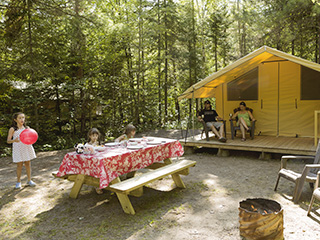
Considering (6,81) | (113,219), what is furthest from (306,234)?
(6,81)

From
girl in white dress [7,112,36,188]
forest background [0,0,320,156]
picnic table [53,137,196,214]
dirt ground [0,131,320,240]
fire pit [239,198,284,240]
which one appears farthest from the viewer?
forest background [0,0,320,156]

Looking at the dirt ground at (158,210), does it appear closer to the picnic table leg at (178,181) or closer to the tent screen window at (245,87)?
the picnic table leg at (178,181)

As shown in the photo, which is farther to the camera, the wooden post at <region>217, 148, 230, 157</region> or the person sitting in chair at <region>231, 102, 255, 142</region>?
the person sitting in chair at <region>231, 102, 255, 142</region>

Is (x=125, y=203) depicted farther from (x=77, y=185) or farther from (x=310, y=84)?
(x=310, y=84)

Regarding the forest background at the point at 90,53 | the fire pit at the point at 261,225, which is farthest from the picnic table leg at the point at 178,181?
the forest background at the point at 90,53

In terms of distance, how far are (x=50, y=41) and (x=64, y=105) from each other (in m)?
2.14

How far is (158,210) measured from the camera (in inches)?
121

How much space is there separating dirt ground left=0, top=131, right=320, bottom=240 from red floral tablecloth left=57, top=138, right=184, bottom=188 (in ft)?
1.50

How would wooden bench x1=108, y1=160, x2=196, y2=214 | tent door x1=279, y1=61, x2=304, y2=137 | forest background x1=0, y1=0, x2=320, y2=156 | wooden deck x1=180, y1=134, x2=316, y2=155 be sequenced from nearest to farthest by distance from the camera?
wooden bench x1=108, y1=160, x2=196, y2=214 → wooden deck x1=180, y1=134, x2=316, y2=155 → tent door x1=279, y1=61, x2=304, y2=137 → forest background x1=0, y1=0, x2=320, y2=156

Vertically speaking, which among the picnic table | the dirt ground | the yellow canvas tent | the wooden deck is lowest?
the dirt ground

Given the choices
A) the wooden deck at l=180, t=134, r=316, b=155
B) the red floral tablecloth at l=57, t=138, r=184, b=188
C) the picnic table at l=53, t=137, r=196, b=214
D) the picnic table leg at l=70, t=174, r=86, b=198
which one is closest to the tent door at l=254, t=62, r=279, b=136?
the wooden deck at l=180, t=134, r=316, b=155

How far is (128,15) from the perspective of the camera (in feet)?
32.5

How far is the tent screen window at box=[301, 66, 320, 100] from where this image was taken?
6.29 m

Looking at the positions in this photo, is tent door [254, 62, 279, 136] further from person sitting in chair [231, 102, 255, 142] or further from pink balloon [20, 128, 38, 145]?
pink balloon [20, 128, 38, 145]
